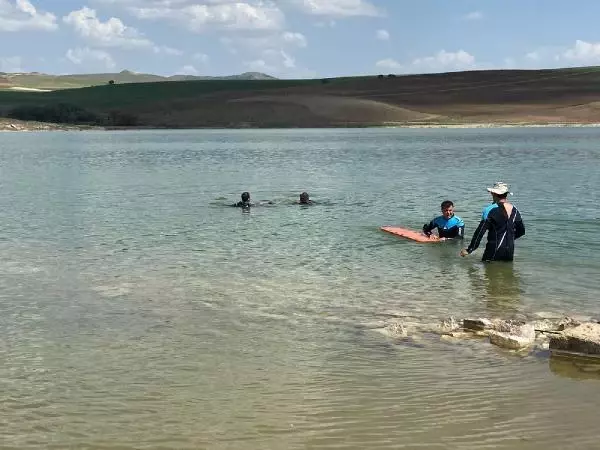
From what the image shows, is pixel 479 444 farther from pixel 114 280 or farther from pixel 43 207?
pixel 43 207

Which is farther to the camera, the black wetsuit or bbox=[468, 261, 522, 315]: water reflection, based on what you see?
the black wetsuit

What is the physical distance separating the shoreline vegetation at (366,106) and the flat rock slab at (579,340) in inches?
3868

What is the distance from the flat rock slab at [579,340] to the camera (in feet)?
28.8

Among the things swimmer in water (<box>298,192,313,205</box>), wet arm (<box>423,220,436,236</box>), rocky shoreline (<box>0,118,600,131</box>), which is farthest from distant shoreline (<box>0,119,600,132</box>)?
wet arm (<box>423,220,436,236</box>)

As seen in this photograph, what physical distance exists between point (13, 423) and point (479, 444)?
13.2 ft

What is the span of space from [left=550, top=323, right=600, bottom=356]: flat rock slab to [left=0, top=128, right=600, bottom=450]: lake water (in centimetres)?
24

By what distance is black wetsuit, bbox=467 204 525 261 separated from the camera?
1400 cm

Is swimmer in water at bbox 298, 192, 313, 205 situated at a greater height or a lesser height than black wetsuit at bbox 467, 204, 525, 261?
lesser

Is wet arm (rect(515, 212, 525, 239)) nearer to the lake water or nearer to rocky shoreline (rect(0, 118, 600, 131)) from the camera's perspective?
the lake water

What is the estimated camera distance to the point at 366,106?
379 feet

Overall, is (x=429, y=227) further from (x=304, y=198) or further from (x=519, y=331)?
(x=304, y=198)

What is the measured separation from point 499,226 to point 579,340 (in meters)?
5.52

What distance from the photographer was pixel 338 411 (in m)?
7.52

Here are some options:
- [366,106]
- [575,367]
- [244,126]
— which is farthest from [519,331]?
[366,106]
